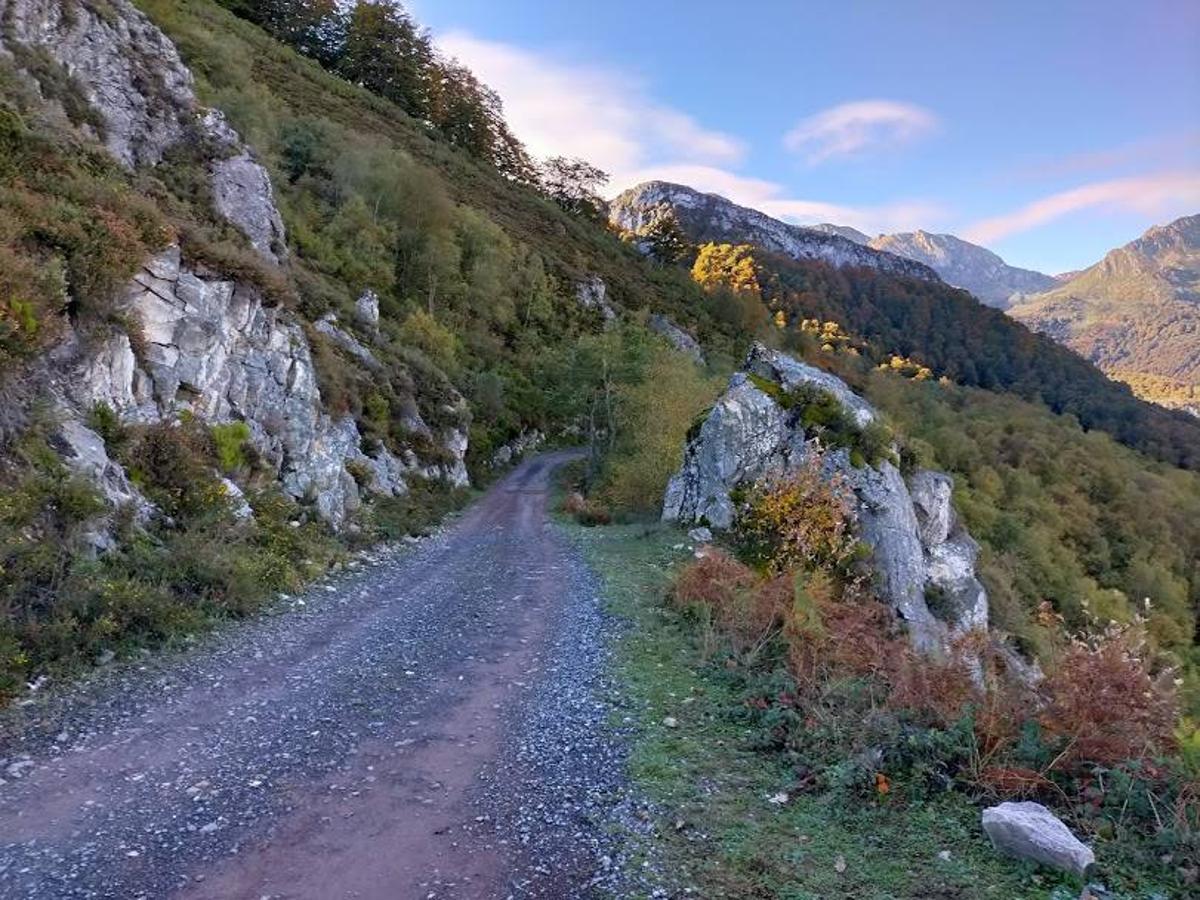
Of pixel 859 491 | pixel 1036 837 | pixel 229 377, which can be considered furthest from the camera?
→ pixel 859 491

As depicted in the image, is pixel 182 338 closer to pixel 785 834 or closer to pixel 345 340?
pixel 345 340

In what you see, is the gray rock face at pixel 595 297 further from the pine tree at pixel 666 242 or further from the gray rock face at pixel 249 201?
the gray rock face at pixel 249 201

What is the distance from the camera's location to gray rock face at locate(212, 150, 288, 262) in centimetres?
2681

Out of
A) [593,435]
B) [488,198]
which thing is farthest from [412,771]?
[488,198]

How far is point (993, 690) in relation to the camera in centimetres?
641

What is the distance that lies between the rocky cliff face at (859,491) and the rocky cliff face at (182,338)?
10.7 m

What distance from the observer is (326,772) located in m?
6.63

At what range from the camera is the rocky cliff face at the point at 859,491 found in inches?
747

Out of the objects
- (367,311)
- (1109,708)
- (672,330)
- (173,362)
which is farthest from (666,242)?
(1109,708)

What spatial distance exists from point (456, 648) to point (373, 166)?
158 feet

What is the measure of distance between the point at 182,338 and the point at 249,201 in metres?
A: 14.6

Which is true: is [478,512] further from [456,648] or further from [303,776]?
[303,776]

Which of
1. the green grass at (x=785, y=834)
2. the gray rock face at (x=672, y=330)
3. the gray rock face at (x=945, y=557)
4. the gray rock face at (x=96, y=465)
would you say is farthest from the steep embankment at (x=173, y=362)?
the gray rock face at (x=672, y=330)

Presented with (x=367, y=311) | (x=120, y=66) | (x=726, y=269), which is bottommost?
(x=367, y=311)
